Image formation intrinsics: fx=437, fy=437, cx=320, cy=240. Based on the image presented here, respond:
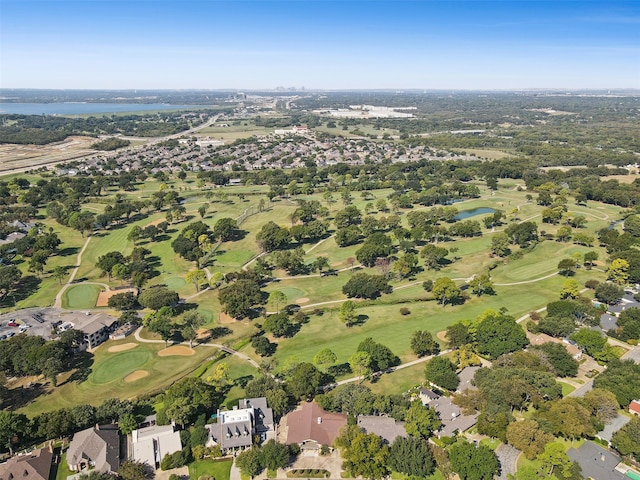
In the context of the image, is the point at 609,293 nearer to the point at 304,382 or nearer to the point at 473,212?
the point at 304,382

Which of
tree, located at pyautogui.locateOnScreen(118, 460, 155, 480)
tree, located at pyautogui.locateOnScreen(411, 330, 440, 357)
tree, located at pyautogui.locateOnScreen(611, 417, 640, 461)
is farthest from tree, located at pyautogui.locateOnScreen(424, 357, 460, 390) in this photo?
tree, located at pyautogui.locateOnScreen(118, 460, 155, 480)

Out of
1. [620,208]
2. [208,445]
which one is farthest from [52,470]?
[620,208]

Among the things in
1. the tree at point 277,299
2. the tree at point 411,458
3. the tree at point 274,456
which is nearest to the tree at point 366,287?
the tree at point 277,299

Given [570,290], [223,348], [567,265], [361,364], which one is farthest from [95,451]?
[567,265]

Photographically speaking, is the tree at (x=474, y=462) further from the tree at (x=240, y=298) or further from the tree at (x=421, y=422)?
the tree at (x=240, y=298)

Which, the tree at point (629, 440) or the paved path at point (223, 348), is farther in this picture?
the paved path at point (223, 348)

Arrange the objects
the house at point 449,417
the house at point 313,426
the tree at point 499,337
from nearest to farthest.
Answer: the house at point 313,426
the house at point 449,417
the tree at point 499,337
